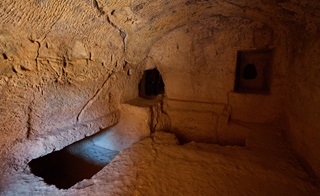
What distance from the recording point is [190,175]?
1959 millimetres

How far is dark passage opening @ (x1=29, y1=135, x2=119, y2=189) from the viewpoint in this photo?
2992 mm

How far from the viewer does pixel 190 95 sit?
3.61 meters

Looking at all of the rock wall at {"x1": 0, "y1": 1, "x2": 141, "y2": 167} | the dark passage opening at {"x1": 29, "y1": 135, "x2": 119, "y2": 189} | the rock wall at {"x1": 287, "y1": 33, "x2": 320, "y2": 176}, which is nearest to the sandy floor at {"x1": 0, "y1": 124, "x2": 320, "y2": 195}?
the rock wall at {"x1": 287, "y1": 33, "x2": 320, "y2": 176}

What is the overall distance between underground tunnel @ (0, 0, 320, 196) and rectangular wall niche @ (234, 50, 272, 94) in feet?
0.07

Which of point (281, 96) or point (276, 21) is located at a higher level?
point (276, 21)

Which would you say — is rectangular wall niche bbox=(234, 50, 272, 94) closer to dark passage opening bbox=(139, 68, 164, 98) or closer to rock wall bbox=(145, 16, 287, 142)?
rock wall bbox=(145, 16, 287, 142)

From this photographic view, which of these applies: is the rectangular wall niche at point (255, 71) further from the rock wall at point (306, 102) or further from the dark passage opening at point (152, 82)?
the dark passage opening at point (152, 82)

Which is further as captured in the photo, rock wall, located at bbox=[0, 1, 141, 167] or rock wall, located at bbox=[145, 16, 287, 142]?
rock wall, located at bbox=[145, 16, 287, 142]

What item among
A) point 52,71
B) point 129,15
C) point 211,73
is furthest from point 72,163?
point 211,73

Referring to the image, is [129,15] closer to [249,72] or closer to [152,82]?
[249,72]

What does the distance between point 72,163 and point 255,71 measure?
4023mm

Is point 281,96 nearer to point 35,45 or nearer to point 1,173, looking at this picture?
point 35,45

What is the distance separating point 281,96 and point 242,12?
154 cm

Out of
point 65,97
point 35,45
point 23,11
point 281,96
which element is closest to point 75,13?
point 23,11
